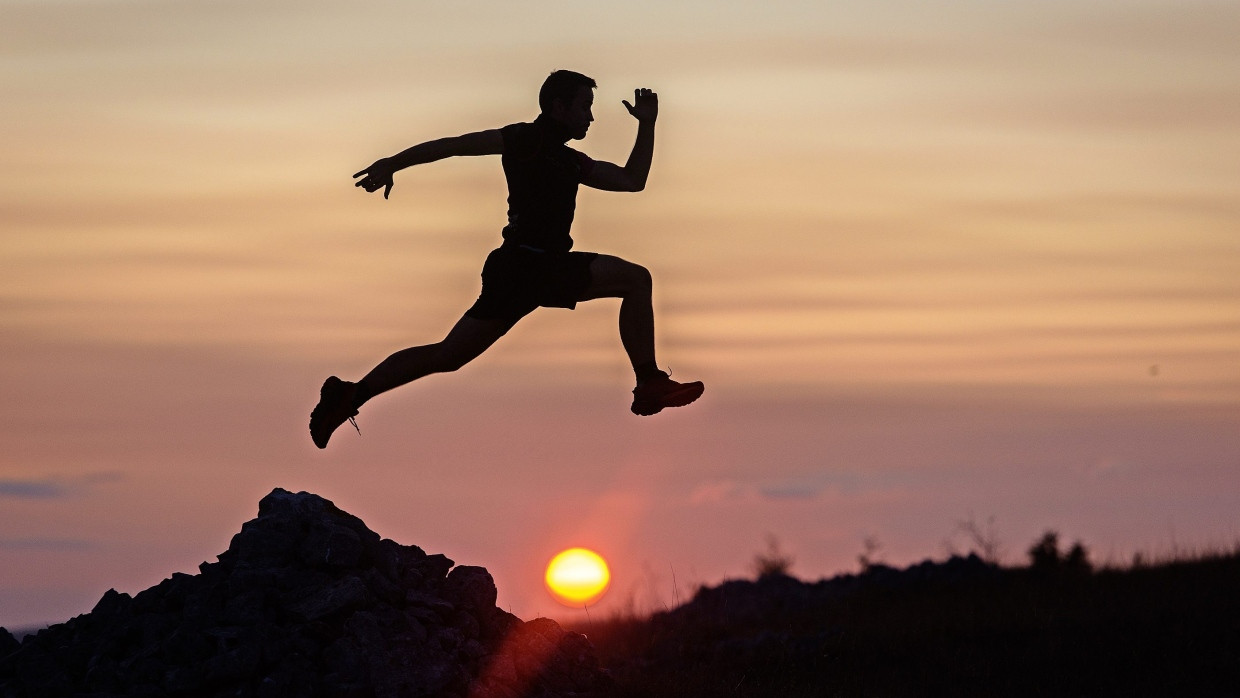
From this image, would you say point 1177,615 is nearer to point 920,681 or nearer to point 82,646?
point 920,681

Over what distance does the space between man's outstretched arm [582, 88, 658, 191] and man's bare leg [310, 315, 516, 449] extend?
127 cm

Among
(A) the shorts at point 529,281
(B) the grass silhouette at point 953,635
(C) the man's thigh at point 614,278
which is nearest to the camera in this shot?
(A) the shorts at point 529,281

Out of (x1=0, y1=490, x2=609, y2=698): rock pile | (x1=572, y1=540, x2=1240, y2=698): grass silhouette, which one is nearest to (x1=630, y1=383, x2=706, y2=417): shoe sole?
(x1=0, y1=490, x2=609, y2=698): rock pile

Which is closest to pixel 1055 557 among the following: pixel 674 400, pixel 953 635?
pixel 953 635

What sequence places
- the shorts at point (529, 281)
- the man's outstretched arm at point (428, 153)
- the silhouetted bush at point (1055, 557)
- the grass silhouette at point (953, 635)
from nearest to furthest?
the man's outstretched arm at point (428, 153), the shorts at point (529, 281), the grass silhouette at point (953, 635), the silhouetted bush at point (1055, 557)

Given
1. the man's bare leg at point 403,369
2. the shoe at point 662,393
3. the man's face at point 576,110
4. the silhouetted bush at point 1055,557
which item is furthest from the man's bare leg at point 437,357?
the silhouetted bush at point 1055,557

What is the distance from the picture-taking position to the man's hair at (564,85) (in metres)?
10.6

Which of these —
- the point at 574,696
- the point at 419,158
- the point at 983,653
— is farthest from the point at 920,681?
the point at 419,158

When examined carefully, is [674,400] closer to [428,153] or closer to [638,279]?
[638,279]

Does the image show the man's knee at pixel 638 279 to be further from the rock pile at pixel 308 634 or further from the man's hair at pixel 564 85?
the rock pile at pixel 308 634

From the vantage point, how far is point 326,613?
1078cm

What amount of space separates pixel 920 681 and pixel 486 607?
428 cm

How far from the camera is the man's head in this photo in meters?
10.6

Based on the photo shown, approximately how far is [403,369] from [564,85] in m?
2.38
